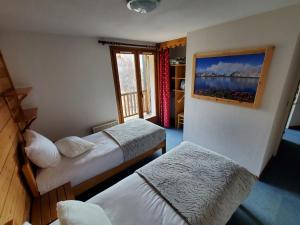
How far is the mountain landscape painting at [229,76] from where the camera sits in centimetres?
185

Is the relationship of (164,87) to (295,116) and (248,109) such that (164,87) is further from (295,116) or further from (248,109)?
(295,116)

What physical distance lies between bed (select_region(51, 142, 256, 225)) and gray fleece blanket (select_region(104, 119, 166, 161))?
0.60 m

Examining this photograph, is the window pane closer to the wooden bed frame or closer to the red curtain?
the red curtain

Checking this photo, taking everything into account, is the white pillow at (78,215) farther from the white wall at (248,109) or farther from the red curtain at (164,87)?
the red curtain at (164,87)

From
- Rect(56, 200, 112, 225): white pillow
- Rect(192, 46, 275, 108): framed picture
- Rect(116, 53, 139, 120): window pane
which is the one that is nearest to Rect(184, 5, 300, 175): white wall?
Rect(192, 46, 275, 108): framed picture

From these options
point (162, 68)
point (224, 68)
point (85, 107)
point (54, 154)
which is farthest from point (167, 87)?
point (54, 154)

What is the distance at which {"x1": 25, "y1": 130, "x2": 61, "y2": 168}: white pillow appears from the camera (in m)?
1.47

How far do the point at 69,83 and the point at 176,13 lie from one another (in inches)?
82.0

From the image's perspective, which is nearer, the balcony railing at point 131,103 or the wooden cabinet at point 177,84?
the wooden cabinet at point 177,84

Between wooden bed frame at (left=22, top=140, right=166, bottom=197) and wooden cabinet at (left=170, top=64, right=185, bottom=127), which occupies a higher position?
wooden cabinet at (left=170, top=64, right=185, bottom=127)

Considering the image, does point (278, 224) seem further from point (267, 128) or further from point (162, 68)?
point (162, 68)

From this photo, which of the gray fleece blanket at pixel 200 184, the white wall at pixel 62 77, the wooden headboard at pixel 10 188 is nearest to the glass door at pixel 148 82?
the white wall at pixel 62 77

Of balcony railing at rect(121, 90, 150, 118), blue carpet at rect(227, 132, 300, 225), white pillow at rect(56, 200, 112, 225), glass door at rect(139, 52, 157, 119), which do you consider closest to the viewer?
white pillow at rect(56, 200, 112, 225)

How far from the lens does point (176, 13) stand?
5.04ft
